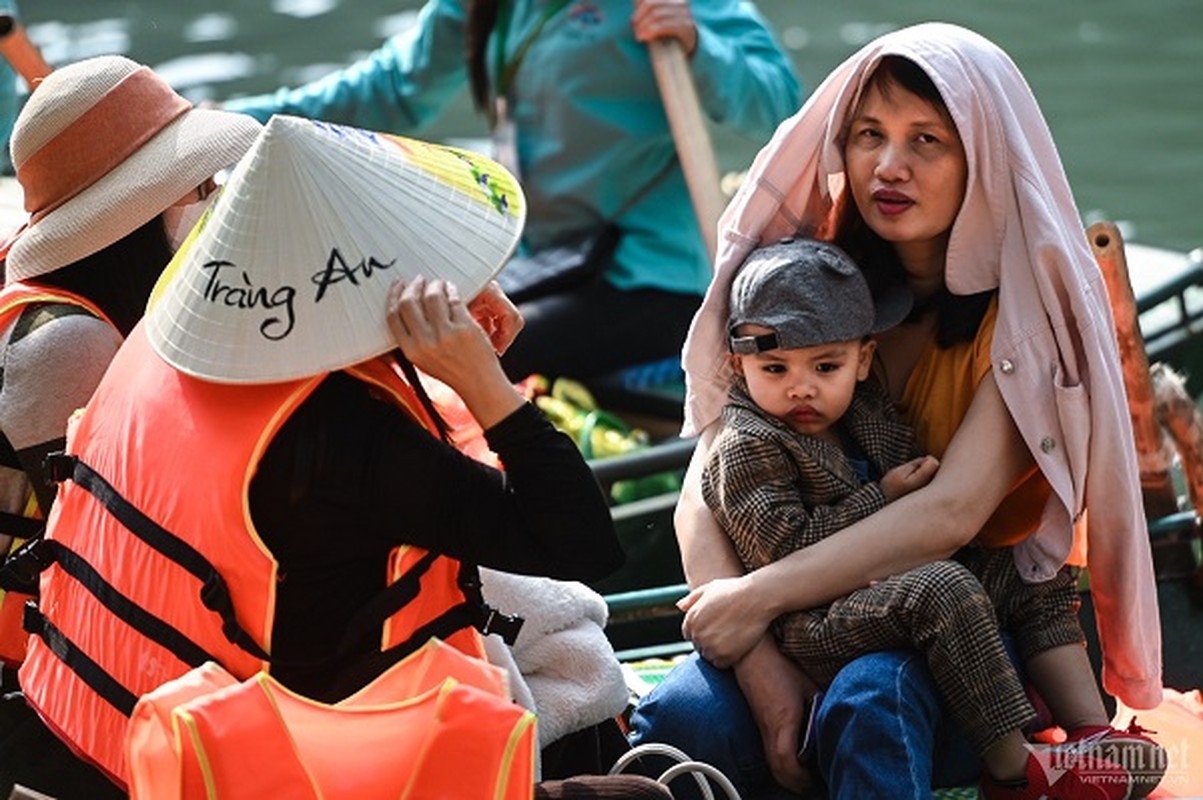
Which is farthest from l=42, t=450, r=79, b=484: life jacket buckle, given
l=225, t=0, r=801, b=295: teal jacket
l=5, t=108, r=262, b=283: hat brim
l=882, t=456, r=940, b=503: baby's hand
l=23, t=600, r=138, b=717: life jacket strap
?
l=225, t=0, r=801, b=295: teal jacket

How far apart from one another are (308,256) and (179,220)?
61 centimetres

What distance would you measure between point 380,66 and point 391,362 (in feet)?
8.98

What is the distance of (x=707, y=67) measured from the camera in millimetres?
4562

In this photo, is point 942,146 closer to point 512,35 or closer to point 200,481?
point 200,481

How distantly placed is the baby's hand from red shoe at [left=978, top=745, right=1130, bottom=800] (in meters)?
0.34

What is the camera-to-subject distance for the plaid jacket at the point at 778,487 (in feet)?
8.87

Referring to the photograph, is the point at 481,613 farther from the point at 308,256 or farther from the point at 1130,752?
the point at 1130,752

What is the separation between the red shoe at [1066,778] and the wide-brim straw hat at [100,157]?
4.06 feet

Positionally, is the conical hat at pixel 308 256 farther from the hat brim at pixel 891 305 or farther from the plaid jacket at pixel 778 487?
the hat brim at pixel 891 305

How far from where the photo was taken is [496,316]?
2506 millimetres

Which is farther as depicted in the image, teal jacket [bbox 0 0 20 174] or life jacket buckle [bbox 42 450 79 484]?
teal jacket [bbox 0 0 20 174]

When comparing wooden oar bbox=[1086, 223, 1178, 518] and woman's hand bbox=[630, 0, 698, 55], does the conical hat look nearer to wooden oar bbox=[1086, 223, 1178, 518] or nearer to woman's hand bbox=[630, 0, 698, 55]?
wooden oar bbox=[1086, 223, 1178, 518]

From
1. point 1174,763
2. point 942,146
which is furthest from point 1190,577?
point 942,146

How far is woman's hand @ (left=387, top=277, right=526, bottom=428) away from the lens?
2248mm
